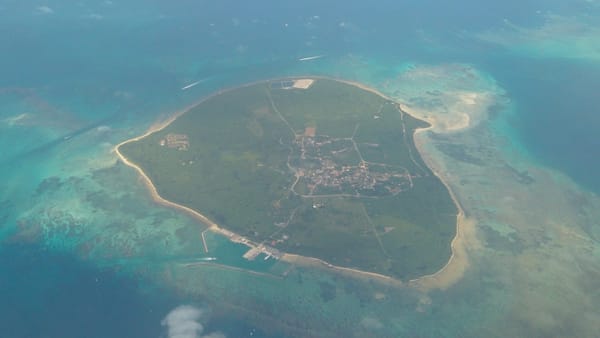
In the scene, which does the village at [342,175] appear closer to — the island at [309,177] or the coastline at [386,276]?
the island at [309,177]

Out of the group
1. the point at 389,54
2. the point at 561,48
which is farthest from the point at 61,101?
the point at 561,48

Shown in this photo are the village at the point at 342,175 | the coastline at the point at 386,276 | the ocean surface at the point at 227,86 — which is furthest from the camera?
the village at the point at 342,175

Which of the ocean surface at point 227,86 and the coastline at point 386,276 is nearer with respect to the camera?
the ocean surface at point 227,86

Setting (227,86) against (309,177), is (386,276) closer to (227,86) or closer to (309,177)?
(309,177)

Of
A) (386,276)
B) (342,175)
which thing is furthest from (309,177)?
(386,276)

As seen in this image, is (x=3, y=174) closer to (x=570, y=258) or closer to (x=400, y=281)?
A: (x=400, y=281)

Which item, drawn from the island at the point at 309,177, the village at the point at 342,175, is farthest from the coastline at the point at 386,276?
the village at the point at 342,175
